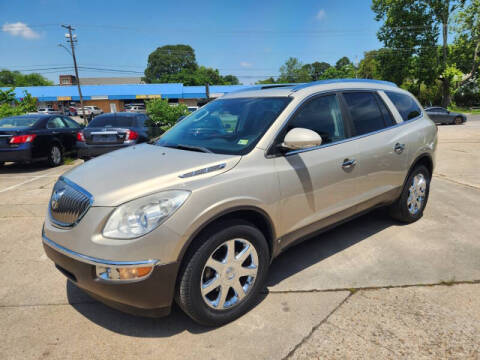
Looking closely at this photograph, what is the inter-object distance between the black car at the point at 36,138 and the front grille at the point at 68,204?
22.8 feet

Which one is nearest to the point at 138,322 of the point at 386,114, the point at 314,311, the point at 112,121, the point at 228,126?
the point at 314,311

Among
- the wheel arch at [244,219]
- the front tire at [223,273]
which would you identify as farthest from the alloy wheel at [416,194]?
the front tire at [223,273]

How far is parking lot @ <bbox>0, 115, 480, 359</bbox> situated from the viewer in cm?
223

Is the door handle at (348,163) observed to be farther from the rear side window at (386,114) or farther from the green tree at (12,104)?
the green tree at (12,104)

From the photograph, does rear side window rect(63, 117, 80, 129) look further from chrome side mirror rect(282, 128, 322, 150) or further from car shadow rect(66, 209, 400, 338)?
chrome side mirror rect(282, 128, 322, 150)

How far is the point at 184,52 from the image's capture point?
107 meters

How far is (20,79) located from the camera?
324 ft

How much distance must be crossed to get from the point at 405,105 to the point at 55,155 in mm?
8794

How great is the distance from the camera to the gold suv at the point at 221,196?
2.08 meters

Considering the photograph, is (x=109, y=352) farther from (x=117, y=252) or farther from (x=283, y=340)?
(x=283, y=340)

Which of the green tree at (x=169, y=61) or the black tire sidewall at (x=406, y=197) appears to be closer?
the black tire sidewall at (x=406, y=197)

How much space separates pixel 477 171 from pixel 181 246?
25.3ft

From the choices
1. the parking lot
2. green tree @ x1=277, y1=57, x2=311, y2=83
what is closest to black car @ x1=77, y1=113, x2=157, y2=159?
the parking lot

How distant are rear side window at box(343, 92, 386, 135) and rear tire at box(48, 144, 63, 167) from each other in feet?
27.6
